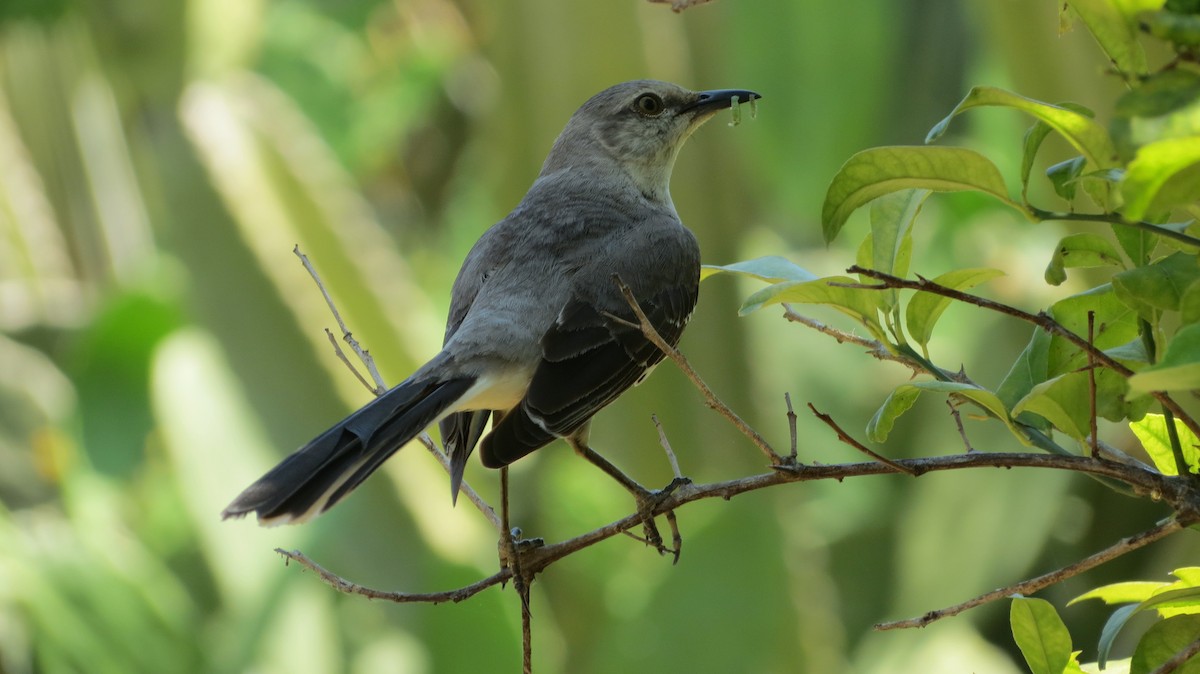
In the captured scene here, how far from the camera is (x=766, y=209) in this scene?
517cm

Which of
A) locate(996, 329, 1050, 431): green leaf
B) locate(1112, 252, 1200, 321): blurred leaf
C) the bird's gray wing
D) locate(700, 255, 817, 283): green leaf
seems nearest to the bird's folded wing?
the bird's gray wing

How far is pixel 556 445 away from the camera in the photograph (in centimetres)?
451

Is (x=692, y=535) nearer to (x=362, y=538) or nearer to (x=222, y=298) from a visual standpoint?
(x=362, y=538)

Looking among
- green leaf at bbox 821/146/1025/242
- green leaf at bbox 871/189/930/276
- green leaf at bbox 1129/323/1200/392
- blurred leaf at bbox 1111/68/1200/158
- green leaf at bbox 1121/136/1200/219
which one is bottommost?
green leaf at bbox 1129/323/1200/392

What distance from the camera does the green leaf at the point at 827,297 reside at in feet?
4.06

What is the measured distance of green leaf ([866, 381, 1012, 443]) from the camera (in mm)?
1174

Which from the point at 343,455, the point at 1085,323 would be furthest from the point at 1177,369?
the point at 343,455

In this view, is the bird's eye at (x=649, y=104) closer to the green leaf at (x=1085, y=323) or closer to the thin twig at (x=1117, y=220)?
the green leaf at (x=1085, y=323)

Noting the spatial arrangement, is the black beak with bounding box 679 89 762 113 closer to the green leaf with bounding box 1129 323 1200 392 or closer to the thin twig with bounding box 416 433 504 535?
the thin twig with bounding box 416 433 504 535

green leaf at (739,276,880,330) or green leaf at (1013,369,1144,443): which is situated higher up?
green leaf at (739,276,880,330)

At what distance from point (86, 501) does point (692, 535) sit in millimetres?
2379

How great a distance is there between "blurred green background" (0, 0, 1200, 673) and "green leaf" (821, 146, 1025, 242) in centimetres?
172

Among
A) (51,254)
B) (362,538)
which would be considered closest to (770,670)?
(362,538)

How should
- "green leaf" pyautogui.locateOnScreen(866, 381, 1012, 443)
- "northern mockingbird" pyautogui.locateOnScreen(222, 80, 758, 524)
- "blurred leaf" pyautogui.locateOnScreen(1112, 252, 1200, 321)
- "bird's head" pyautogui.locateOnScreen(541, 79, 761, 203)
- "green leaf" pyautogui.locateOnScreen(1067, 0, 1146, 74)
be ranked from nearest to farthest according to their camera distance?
"green leaf" pyautogui.locateOnScreen(1067, 0, 1146, 74) → "blurred leaf" pyautogui.locateOnScreen(1112, 252, 1200, 321) → "green leaf" pyautogui.locateOnScreen(866, 381, 1012, 443) → "northern mockingbird" pyautogui.locateOnScreen(222, 80, 758, 524) → "bird's head" pyautogui.locateOnScreen(541, 79, 761, 203)
